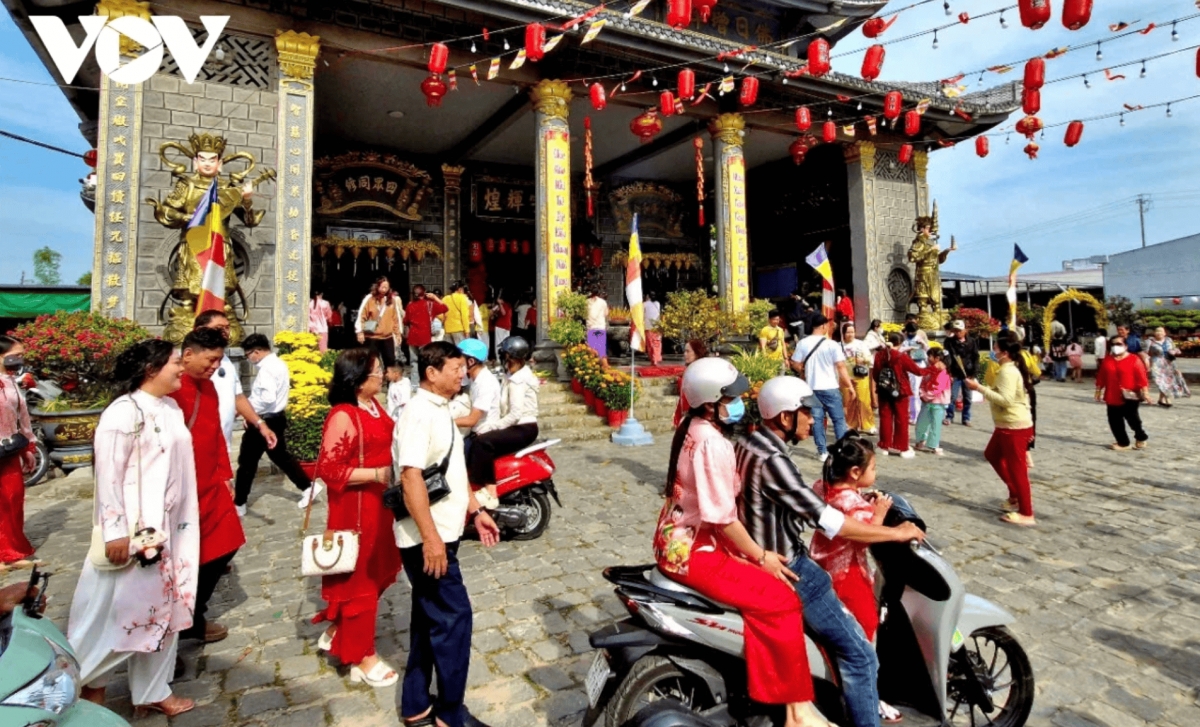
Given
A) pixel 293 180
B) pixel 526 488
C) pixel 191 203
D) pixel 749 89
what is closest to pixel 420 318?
pixel 293 180

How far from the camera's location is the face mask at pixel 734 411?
2135mm

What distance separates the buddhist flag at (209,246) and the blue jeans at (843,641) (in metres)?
5.88

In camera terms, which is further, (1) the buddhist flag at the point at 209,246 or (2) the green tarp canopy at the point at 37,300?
(2) the green tarp canopy at the point at 37,300

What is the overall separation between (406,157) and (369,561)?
1405 cm

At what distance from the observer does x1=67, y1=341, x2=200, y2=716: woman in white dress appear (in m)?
2.39

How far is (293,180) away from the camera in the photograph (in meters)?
9.12

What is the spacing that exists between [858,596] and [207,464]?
10.2ft

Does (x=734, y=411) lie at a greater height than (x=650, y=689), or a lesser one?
greater

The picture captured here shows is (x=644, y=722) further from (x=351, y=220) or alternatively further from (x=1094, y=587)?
(x=351, y=220)

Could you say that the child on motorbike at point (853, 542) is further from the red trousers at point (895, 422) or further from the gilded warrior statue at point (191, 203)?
the gilded warrior statue at point (191, 203)

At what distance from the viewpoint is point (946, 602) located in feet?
7.35

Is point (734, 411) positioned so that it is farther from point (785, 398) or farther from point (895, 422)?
point (895, 422)

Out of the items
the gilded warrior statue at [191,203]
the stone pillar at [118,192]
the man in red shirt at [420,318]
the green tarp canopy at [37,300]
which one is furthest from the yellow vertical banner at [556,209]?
the green tarp canopy at [37,300]

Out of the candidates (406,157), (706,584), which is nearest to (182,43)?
(406,157)
